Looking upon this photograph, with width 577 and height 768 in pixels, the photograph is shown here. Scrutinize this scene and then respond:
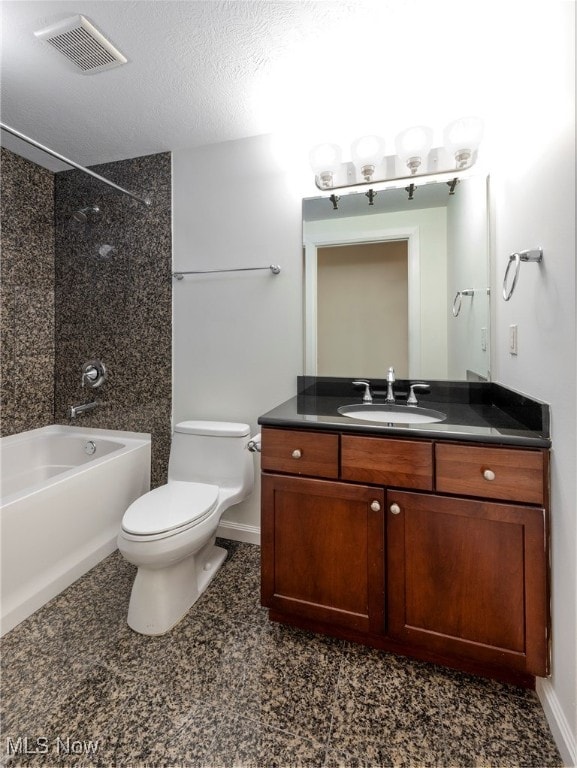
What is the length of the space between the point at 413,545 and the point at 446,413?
1.79 feet

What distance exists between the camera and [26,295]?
2293 mm

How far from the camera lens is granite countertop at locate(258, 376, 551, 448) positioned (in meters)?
1.12

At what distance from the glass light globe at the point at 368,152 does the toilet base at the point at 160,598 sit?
1.99m

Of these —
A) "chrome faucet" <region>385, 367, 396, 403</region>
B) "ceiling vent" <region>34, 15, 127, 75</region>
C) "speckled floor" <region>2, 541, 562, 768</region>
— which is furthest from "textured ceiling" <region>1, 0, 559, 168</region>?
"speckled floor" <region>2, 541, 562, 768</region>

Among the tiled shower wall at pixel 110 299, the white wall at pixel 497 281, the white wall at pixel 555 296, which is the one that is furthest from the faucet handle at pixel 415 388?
the tiled shower wall at pixel 110 299

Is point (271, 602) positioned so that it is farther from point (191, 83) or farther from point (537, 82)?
A: point (191, 83)

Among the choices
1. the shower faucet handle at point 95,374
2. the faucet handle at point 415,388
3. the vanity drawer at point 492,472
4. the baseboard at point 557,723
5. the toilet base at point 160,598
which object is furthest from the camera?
the shower faucet handle at point 95,374

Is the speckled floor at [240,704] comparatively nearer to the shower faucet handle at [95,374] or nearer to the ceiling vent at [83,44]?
the shower faucet handle at [95,374]

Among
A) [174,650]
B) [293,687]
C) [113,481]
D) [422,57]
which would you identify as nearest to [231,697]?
[293,687]

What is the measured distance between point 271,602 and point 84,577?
1.05m

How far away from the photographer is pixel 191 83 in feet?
5.29

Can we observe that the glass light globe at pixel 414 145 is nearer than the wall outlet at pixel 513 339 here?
No

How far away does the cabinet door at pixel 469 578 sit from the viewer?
43.1 inches

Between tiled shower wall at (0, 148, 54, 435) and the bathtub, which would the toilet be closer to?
the bathtub
